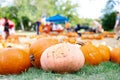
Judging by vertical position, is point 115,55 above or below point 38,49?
below

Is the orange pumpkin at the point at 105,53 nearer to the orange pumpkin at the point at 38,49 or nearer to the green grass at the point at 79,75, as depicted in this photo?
the green grass at the point at 79,75

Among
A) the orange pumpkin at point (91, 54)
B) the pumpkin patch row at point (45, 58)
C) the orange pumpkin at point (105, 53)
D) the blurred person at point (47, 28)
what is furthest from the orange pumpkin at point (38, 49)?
the blurred person at point (47, 28)

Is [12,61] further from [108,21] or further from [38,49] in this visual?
[108,21]

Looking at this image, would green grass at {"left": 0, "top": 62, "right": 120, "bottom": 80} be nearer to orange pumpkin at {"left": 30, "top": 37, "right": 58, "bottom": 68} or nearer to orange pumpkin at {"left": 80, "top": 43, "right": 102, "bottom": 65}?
orange pumpkin at {"left": 30, "top": 37, "right": 58, "bottom": 68}

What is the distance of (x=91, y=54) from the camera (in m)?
6.22

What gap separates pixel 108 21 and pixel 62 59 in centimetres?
3352

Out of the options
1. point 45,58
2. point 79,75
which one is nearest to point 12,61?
point 45,58

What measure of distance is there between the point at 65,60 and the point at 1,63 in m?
0.88

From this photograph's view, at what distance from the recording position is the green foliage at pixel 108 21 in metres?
37.7

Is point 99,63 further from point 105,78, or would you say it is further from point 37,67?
point 105,78

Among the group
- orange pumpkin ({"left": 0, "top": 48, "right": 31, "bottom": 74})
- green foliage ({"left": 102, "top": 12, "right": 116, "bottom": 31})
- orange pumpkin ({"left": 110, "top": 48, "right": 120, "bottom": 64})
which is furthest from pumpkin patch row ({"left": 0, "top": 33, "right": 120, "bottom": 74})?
green foliage ({"left": 102, "top": 12, "right": 116, "bottom": 31})

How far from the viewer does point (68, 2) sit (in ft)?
183

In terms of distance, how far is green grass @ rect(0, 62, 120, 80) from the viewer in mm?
4715

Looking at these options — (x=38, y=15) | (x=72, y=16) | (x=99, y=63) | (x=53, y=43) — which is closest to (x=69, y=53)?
(x=53, y=43)
